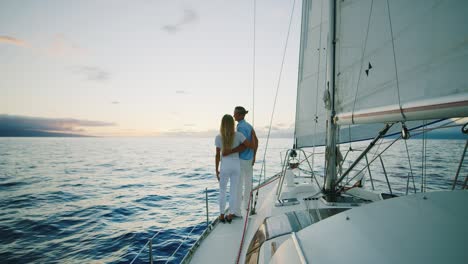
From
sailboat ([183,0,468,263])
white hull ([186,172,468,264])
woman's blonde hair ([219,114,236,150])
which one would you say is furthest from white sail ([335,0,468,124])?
woman's blonde hair ([219,114,236,150])

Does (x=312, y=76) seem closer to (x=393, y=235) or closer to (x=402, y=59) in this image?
(x=402, y=59)

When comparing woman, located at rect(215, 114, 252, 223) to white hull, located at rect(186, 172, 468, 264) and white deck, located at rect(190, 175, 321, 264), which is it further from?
white hull, located at rect(186, 172, 468, 264)

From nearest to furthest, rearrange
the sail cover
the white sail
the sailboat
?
the sailboat < the white sail < the sail cover

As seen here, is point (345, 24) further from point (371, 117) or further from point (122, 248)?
point (122, 248)

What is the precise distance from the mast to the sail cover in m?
1.01

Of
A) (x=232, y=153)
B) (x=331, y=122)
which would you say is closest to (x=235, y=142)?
(x=232, y=153)

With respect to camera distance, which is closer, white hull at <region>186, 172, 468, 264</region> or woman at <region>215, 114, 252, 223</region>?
white hull at <region>186, 172, 468, 264</region>

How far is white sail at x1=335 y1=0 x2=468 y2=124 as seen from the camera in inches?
69.9

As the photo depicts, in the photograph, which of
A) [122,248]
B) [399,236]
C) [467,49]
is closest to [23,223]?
[122,248]

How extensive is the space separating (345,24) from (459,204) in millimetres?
2751

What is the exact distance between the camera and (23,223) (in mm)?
6141

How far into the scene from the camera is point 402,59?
2.35 meters

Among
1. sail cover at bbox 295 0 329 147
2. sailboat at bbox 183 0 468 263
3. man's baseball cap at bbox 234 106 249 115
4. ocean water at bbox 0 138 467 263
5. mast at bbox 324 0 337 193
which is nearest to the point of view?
sailboat at bbox 183 0 468 263

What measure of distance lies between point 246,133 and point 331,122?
1.25 m
